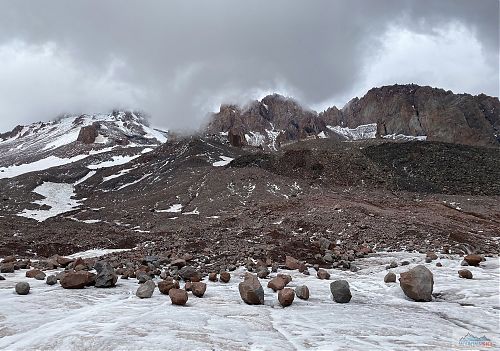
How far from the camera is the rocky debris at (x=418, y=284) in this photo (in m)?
11.1

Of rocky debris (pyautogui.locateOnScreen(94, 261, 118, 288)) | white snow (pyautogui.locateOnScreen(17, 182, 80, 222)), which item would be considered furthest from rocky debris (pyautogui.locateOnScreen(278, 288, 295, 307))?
white snow (pyautogui.locateOnScreen(17, 182, 80, 222))

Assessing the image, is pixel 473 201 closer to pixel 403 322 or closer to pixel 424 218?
pixel 424 218

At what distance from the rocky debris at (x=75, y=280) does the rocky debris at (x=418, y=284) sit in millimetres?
9595

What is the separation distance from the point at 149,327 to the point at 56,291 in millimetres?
4549

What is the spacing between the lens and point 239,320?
28.9 feet

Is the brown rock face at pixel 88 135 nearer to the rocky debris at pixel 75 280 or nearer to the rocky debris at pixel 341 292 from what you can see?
the rocky debris at pixel 75 280

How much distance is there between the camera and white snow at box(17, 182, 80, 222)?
201 feet

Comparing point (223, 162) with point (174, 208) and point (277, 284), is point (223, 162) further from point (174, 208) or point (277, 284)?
point (277, 284)

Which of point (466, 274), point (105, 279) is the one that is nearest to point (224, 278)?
point (105, 279)

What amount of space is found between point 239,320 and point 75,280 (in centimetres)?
560

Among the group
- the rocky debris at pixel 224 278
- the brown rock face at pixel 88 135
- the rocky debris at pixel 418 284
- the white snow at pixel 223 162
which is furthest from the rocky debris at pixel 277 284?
the brown rock face at pixel 88 135

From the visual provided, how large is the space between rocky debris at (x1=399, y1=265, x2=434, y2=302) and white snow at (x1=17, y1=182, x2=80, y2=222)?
54369 millimetres

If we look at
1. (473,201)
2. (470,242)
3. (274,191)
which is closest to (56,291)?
(470,242)

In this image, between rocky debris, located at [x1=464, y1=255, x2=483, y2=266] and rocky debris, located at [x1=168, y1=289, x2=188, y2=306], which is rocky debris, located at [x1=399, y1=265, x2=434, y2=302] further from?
rocky debris, located at [x1=168, y1=289, x2=188, y2=306]
